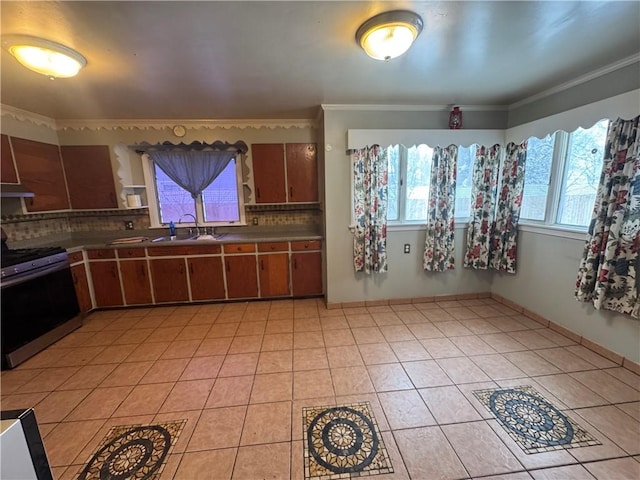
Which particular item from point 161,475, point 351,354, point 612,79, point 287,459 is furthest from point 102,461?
point 612,79

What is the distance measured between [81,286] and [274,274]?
2.27m

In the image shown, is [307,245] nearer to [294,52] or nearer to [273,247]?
[273,247]

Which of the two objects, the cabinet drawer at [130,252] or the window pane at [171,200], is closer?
the cabinet drawer at [130,252]

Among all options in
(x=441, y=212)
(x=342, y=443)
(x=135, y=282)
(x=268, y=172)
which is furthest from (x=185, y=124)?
(x=342, y=443)

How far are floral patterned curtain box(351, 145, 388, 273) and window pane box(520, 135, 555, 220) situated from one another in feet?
5.06

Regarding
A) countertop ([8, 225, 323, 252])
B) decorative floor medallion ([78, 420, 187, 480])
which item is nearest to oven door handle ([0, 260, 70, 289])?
countertop ([8, 225, 323, 252])

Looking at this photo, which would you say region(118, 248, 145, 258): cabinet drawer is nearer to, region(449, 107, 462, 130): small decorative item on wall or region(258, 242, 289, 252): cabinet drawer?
region(258, 242, 289, 252): cabinet drawer

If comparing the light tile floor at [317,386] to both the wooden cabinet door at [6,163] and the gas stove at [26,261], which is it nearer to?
the gas stove at [26,261]

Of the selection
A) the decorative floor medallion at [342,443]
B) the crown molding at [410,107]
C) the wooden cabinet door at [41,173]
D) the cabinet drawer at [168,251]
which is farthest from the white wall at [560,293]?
the wooden cabinet door at [41,173]

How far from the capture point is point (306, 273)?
3.63 meters

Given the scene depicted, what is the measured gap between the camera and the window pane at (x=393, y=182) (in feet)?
10.6

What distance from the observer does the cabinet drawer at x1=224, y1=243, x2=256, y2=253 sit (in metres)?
3.47

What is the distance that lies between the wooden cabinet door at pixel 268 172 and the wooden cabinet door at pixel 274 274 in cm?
79

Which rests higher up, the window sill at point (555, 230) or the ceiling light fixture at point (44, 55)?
the ceiling light fixture at point (44, 55)
